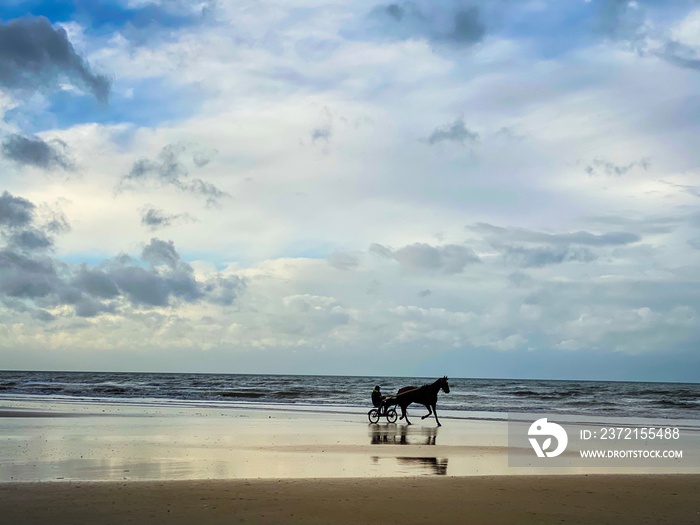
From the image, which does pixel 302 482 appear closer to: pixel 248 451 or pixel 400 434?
pixel 248 451

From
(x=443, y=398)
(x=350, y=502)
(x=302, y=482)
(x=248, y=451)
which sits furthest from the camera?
(x=443, y=398)

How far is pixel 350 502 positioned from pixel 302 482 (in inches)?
69.0

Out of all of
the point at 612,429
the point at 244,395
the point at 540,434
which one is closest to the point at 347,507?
the point at 540,434

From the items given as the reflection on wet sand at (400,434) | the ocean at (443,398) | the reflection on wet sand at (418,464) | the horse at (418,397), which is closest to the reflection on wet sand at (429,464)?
the reflection on wet sand at (418,464)

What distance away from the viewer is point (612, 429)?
75.5ft

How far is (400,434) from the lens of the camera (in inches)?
814

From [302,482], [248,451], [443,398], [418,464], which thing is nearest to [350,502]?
[302,482]

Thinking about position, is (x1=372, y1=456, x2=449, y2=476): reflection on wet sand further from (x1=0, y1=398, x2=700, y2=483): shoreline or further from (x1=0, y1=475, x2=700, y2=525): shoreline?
(x1=0, y1=475, x2=700, y2=525): shoreline

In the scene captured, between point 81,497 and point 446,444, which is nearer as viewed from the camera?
point 81,497

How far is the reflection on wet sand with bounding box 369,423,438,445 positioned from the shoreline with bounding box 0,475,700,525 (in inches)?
270

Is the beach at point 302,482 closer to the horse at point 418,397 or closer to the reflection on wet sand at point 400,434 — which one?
the reflection on wet sand at point 400,434

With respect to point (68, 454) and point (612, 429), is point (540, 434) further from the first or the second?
→ point (68, 454)

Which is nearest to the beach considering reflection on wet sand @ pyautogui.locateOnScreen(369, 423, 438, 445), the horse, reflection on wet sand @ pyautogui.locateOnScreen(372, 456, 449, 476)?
reflection on wet sand @ pyautogui.locateOnScreen(372, 456, 449, 476)

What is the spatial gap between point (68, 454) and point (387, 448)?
748 cm
